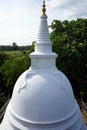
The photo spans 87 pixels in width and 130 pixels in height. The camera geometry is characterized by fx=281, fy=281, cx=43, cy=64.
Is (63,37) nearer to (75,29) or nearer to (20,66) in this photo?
(75,29)

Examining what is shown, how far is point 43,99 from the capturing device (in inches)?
609

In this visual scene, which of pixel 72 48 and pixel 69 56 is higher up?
pixel 72 48

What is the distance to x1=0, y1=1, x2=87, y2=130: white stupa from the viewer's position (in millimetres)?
15367

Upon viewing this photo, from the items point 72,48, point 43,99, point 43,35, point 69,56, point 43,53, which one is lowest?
point 69,56

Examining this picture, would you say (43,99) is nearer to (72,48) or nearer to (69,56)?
(69,56)

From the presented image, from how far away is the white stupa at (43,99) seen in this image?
1537 cm

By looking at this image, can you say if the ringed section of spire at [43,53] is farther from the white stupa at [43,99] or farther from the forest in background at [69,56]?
the forest in background at [69,56]

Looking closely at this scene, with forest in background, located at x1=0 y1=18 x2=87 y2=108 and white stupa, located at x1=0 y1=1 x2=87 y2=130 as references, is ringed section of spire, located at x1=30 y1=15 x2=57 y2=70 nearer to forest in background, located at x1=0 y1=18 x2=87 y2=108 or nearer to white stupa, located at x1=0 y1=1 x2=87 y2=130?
white stupa, located at x1=0 y1=1 x2=87 y2=130

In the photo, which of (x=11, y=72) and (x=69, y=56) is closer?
(x=69, y=56)

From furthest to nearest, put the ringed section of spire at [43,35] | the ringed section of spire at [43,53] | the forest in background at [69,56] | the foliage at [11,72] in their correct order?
the foliage at [11,72], the forest in background at [69,56], the ringed section of spire at [43,35], the ringed section of spire at [43,53]

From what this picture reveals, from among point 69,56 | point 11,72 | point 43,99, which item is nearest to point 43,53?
point 43,99

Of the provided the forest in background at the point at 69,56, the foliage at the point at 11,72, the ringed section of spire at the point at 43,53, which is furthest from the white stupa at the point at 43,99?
the foliage at the point at 11,72

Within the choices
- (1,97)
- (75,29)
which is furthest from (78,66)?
(1,97)

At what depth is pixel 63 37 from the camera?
36344 mm
